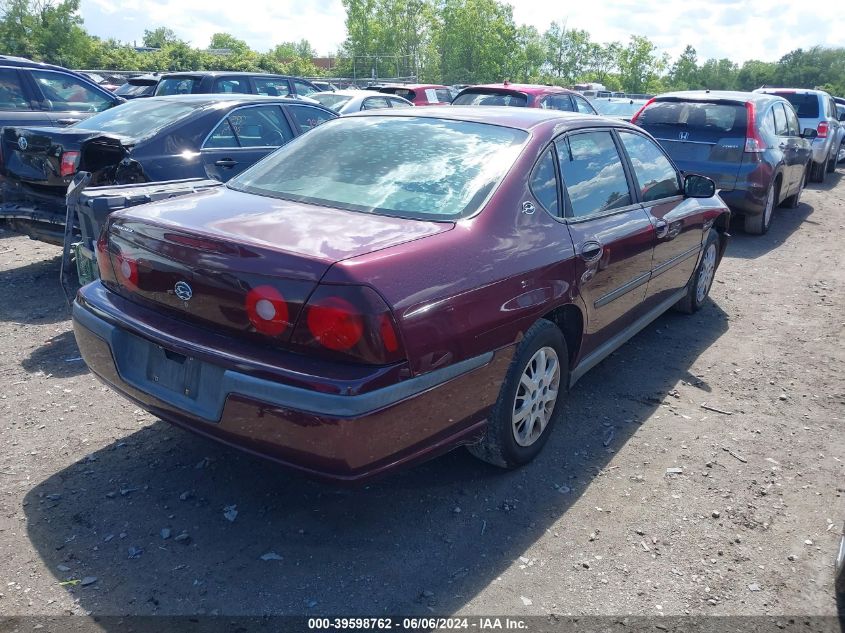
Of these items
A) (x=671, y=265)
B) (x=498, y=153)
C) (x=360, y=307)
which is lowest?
(x=671, y=265)

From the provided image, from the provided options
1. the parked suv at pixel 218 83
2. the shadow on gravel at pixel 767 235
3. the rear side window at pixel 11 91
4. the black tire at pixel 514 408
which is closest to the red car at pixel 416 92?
the parked suv at pixel 218 83

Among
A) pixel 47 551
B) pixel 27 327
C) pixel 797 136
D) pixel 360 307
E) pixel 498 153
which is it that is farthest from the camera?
pixel 797 136

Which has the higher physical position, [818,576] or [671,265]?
[671,265]

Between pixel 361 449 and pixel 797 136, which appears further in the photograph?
pixel 797 136

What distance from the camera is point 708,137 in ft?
27.7

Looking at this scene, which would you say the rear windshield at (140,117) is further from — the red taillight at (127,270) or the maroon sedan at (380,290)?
the red taillight at (127,270)

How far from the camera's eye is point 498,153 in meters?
3.41

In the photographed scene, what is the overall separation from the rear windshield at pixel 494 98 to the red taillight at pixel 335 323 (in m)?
9.49

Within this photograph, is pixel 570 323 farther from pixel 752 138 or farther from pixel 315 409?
pixel 752 138

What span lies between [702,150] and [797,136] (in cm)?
267

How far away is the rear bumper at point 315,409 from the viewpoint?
245 cm

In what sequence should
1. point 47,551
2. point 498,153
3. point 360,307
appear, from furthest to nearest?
point 498,153 → point 47,551 → point 360,307

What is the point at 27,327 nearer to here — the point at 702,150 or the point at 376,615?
the point at 376,615

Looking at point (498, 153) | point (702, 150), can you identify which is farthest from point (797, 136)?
point (498, 153)
